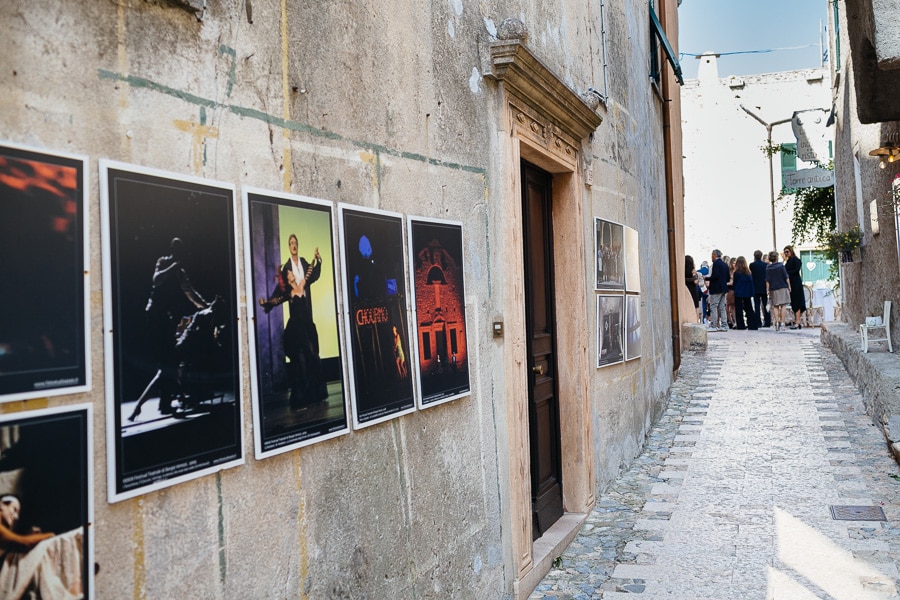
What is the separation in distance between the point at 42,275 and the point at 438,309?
2056 millimetres

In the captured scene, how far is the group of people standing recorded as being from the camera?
16.0 metres

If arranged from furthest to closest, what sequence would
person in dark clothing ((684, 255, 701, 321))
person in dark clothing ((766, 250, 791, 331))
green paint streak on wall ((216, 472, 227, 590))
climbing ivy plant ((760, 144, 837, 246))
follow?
climbing ivy plant ((760, 144, 837, 246)) → person in dark clothing ((766, 250, 791, 331)) → person in dark clothing ((684, 255, 701, 321)) → green paint streak on wall ((216, 472, 227, 590))

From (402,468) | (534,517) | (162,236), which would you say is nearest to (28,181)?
(162,236)

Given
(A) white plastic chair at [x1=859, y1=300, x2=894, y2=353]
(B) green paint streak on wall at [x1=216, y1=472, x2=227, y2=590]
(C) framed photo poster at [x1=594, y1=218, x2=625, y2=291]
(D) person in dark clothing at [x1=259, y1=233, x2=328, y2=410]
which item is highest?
(C) framed photo poster at [x1=594, y1=218, x2=625, y2=291]

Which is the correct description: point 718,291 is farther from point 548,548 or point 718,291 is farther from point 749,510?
point 548,548

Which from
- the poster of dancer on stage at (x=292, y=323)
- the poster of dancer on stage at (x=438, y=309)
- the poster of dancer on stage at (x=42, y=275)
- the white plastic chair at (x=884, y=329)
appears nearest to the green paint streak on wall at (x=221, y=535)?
Result: the poster of dancer on stage at (x=292, y=323)

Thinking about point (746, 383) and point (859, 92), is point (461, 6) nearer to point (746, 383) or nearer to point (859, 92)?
point (859, 92)

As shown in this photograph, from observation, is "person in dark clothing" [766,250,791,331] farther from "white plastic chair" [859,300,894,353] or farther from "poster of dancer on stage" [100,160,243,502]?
"poster of dancer on stage" [100,160,243,502]

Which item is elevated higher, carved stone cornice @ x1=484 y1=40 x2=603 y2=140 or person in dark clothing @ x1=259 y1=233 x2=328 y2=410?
carved stone cornice @ x1=484 y1=40 x2=603 y2=140

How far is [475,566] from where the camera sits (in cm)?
397

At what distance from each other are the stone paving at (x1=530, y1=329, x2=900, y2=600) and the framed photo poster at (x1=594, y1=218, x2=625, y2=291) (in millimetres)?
1616

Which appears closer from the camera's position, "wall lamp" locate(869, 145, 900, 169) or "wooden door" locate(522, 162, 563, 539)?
"wooden door" locate(522, 162, 563, 539)

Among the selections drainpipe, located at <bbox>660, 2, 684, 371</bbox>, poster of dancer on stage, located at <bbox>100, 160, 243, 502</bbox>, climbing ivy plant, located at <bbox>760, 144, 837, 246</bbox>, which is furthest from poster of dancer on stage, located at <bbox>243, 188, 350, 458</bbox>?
climbing ivy plant, located at <bbox>760, 144, 837, 246</bbox>

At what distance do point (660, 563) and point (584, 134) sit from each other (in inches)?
118
